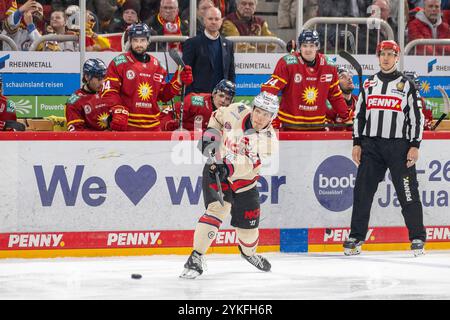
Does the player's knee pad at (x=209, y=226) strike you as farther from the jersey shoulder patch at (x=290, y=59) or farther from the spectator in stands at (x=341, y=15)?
the spectator in stands at (x=341, y=15)

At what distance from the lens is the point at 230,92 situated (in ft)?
38.1

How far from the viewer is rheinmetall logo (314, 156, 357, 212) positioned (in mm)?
11648

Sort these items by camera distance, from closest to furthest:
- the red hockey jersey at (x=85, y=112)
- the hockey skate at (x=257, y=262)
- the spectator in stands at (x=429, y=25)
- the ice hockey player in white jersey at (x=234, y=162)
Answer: the ice hockey player in white jersey at (x=234, y=162) < the hockey skate at (x=257, y=262) < the red hockey jersey at (x=85, y=112) < the spectator in stands at (x=429, y=25)

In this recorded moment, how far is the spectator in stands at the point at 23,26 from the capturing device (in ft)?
40.7

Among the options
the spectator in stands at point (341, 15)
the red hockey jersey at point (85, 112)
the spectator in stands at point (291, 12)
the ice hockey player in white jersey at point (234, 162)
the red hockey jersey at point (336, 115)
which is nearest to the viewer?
the ice hockey player in white jersey at point (234, 162)

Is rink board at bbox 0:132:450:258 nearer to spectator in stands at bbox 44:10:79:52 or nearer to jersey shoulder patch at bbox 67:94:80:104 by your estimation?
jersey shoulder patch at bbox 67:94:80:104

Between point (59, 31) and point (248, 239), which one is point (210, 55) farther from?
point (248, 239)

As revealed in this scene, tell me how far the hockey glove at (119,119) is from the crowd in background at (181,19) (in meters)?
1.33

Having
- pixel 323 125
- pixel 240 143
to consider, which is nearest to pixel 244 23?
pixel 323 125

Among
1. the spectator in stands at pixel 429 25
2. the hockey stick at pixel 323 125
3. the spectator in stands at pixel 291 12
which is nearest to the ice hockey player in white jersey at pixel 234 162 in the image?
the hockey stick at pixel 323 125

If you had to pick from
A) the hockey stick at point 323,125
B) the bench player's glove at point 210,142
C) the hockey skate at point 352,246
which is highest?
the bench player's glove at point 210,142

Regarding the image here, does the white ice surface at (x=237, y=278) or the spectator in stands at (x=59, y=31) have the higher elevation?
the spectator in stands at (x=59, y=31)

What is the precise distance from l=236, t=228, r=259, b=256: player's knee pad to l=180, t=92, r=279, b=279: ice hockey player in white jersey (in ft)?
0.24

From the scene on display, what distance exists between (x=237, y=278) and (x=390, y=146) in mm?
2332
